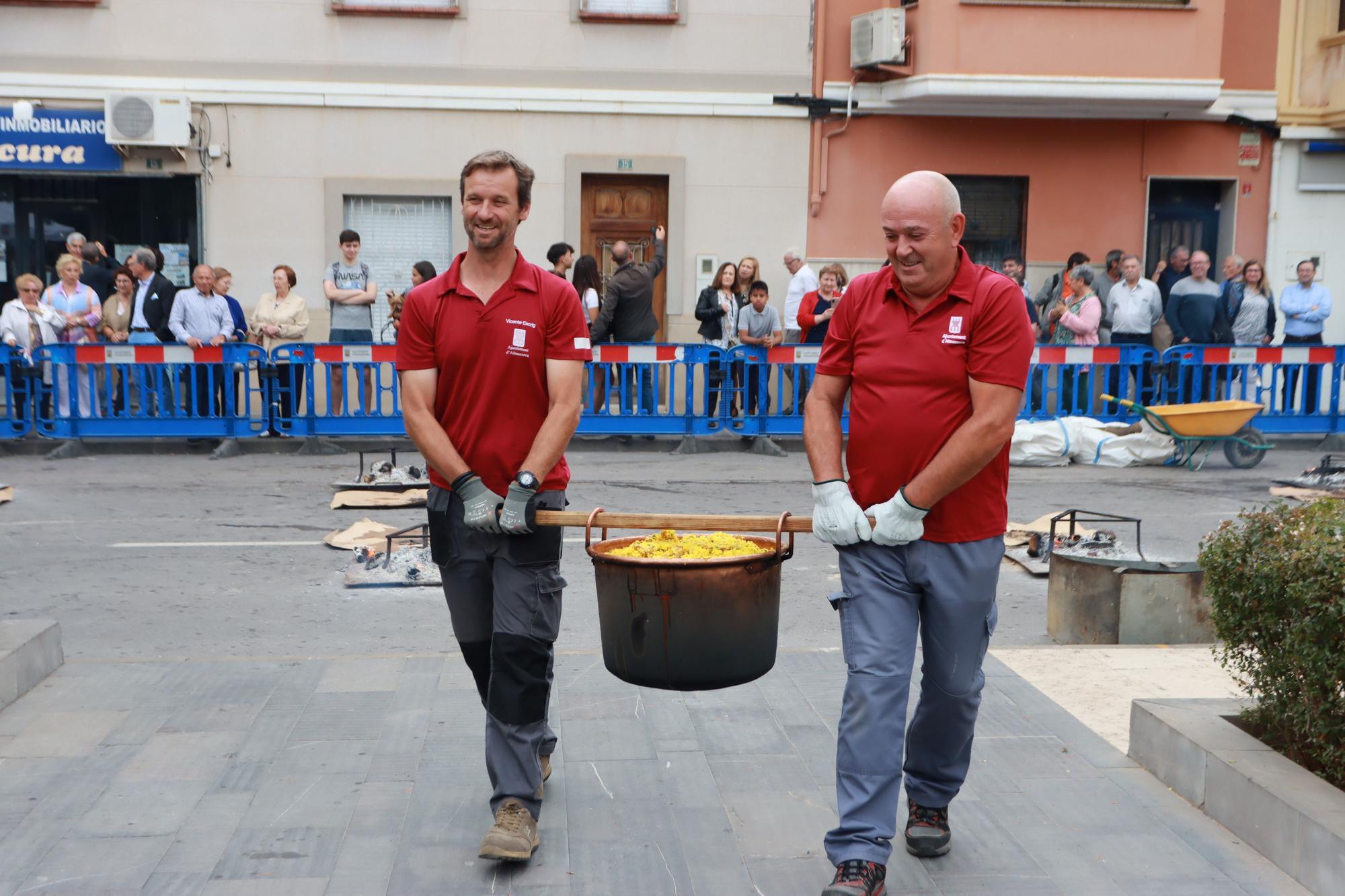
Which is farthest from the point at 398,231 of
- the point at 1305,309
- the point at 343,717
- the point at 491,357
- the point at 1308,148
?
the point at 491,357

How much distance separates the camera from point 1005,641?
7.25 metres

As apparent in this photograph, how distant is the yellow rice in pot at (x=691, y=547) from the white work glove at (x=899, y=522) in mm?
390

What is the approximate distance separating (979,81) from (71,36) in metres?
11.2

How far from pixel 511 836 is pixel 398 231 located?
15.1 m

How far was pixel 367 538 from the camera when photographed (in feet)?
31.8

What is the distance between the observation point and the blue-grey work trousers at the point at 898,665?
3971 millimetres

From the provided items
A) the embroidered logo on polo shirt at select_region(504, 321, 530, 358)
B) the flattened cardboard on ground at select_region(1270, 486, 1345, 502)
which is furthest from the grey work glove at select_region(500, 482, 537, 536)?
the flattened cardboard on ground at select_region(1270, 486, 1345, 502)

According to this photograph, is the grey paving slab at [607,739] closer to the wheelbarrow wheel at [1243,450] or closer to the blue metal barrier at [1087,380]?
the wheelbarrow wheel at [1243,450]

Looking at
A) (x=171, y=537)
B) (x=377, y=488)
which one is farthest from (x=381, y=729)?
(x=377, y=488)

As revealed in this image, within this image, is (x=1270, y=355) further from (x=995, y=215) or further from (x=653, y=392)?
(x=653, y=392)

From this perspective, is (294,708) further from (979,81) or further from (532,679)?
(979,81)

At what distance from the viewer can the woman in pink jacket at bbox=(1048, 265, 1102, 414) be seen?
15.8m

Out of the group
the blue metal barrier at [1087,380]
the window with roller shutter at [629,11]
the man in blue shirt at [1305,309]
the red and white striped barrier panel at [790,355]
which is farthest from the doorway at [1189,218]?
the window with roller shutter at [629,11]

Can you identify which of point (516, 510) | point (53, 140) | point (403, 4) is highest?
point (403, 4)
